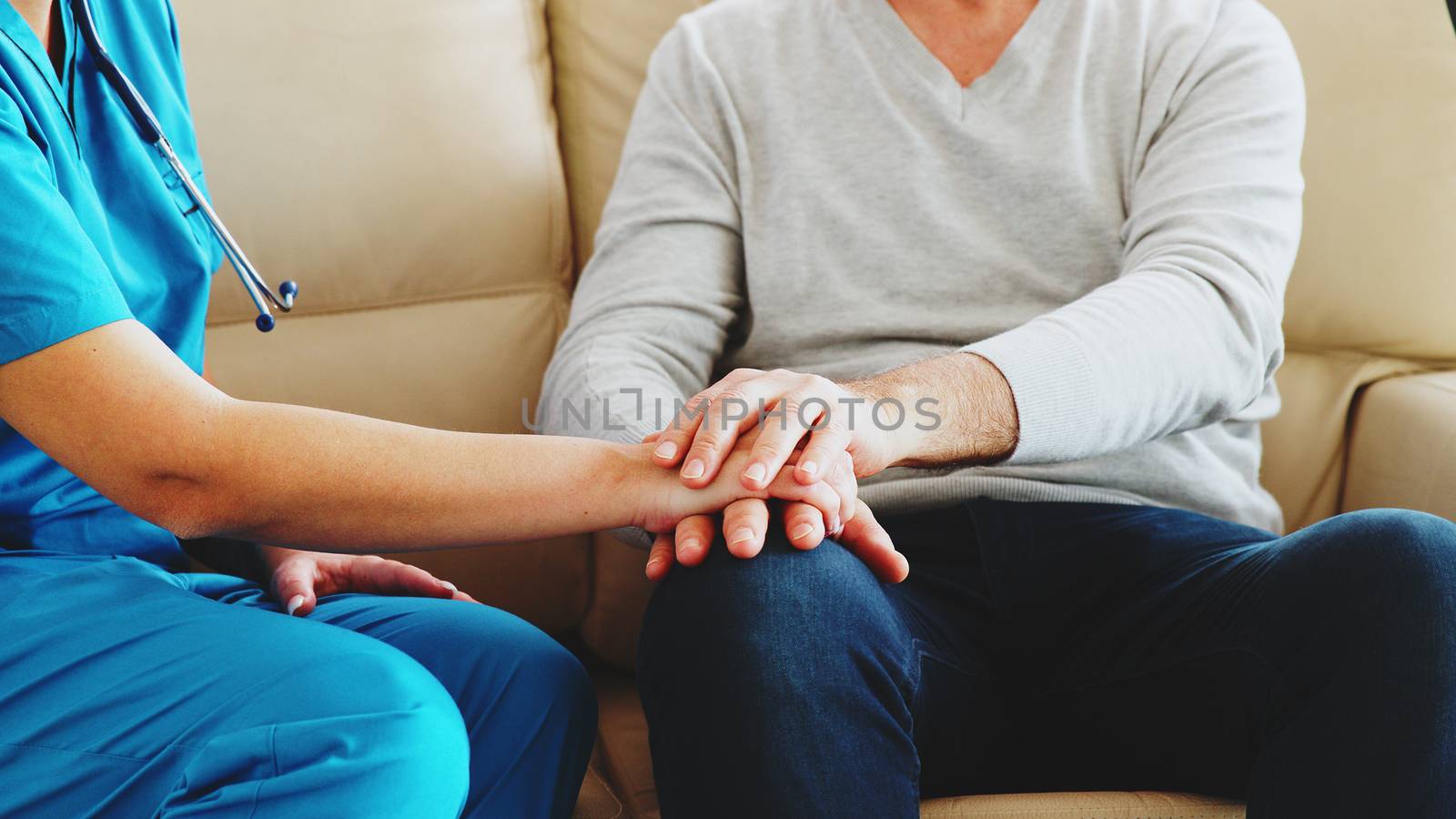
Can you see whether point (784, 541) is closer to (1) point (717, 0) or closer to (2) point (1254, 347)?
(2) point (1254, 347)

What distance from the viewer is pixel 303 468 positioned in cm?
73

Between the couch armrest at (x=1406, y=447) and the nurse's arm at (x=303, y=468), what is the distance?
27.9 inches

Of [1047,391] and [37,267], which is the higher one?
[37,267]

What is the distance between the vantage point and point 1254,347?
1042mm

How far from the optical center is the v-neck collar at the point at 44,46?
2.48 ft

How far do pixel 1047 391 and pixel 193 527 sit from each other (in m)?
0.65

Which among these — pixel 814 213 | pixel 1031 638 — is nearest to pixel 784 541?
pixel 1031 638

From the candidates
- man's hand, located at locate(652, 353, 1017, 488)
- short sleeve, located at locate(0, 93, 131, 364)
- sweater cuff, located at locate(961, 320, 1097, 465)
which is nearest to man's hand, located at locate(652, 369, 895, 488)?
man's hand, located at locate(652, 353, 1017, 488)

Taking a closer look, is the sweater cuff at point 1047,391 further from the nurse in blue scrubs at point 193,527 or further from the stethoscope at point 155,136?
the stethoscope at point 155,136

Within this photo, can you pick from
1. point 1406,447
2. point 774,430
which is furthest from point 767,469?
point 1406,447

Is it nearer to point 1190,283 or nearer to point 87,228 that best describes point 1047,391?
point 1190,283

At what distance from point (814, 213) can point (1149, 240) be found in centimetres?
34

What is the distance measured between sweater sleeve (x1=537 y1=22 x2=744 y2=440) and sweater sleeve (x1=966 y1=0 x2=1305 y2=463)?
1.12 feet
